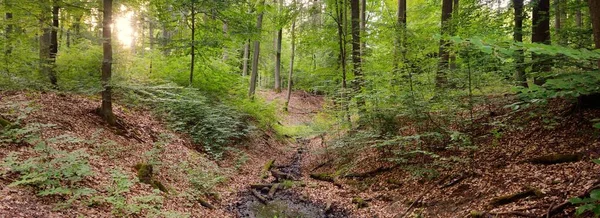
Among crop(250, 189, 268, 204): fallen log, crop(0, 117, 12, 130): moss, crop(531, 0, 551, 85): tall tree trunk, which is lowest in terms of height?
crop(250, 189, 268, 204): fallen log

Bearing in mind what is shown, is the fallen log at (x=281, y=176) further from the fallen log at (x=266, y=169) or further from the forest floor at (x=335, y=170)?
the fallen log at (x=266, y=169)

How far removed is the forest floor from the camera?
564cm

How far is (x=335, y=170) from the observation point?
11.7 metres

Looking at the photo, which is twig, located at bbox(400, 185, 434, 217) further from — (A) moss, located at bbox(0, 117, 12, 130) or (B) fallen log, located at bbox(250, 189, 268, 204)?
(A) moss, located at bbox(0, 117, 12, 130)

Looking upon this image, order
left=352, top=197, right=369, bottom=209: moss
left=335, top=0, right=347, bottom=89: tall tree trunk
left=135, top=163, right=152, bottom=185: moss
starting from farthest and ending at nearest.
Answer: left=335, top=0, right=347, bottom=89: tall tree trunk < left=352, top=197, right=369, bottom=209: moss < left=135, top=163, right=152, bottom=185: moss

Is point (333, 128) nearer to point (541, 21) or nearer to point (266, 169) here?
point (266, 169)

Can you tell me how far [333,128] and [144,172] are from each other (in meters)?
7.31

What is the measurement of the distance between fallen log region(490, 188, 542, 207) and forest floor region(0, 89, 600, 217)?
0.02 metres

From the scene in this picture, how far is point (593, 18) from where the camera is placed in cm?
443

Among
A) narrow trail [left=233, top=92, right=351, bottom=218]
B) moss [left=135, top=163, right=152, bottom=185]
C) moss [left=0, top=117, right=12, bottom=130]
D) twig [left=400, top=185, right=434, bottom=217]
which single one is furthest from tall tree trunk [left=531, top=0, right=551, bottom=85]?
moss [left=0, top=117, right=12, bottom=130]

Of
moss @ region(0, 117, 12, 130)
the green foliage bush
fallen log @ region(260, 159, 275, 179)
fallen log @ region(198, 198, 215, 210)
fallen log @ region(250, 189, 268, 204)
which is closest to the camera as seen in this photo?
moss @ region(0, 117, 12, 130)

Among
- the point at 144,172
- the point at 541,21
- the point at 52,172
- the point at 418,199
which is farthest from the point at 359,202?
the point at 52,172

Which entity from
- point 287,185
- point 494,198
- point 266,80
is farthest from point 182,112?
point 266,80

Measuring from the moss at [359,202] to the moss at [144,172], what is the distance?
16.9 feet
